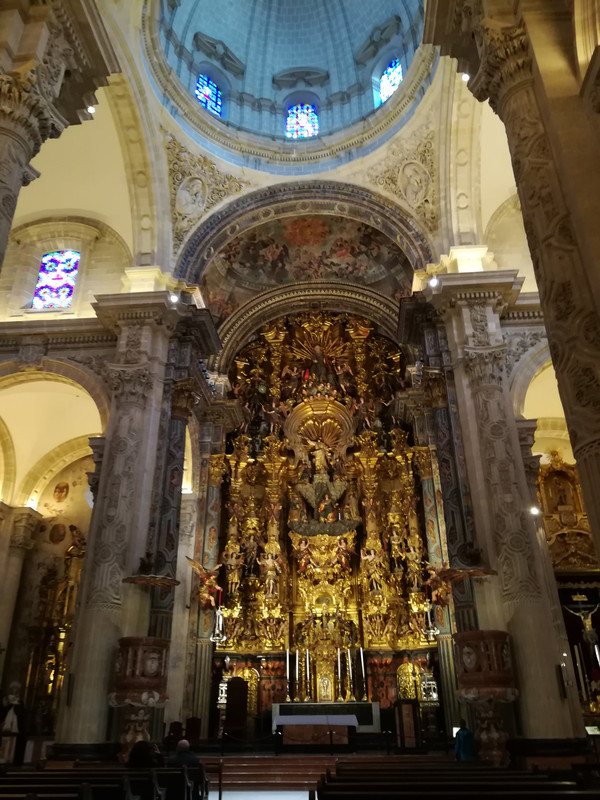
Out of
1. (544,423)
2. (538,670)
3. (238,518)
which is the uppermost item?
(544,423)

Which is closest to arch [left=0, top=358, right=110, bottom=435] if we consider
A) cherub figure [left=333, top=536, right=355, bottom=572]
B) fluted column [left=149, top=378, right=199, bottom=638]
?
fluted column [left=149, top=378, right=199, bottom=638]

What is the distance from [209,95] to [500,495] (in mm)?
14920

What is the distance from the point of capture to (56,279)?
17.6 meters

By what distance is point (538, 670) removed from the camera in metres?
10.6

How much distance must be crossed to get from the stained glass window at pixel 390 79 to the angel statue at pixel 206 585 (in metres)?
14.6

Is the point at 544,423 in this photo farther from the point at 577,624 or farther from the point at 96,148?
the point at 96,148

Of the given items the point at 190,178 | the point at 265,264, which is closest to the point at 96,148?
the point at 190,178

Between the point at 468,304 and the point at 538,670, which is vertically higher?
the point at 468,304

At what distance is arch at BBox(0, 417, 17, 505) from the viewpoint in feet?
62.6

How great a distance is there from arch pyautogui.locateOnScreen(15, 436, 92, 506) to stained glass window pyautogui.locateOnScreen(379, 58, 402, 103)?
46.7 feet

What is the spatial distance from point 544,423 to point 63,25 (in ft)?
52.0

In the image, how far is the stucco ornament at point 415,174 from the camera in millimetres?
16531

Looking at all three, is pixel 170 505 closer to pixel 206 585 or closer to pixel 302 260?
pixel 206 585

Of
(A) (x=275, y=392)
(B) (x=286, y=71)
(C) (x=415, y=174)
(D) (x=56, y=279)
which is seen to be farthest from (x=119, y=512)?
(B) (x=286, y=71)
